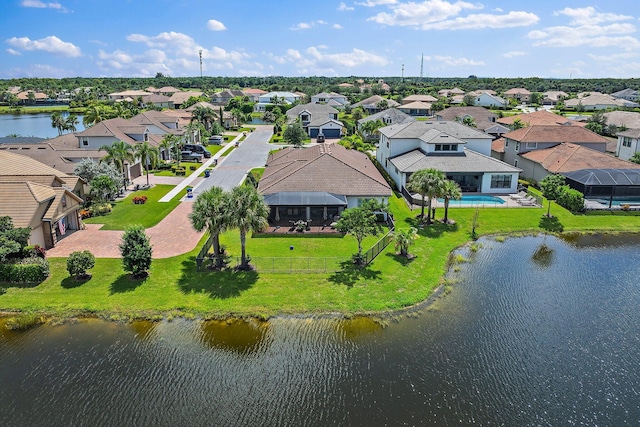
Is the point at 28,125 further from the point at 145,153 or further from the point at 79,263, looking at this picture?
the point at 79,263

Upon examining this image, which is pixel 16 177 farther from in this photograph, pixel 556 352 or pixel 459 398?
pixel 556 352

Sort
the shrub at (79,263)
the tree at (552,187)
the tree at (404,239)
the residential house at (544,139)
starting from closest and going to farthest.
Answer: the shrub at (79,263) → the tree at (404,239) → the tree at (552,187) → the residential house at (544,139)

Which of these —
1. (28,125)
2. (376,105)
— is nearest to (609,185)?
(376,105)

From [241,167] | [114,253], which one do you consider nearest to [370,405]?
[114,253]

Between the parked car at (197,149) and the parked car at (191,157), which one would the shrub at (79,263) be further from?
the parked car at (197,149)

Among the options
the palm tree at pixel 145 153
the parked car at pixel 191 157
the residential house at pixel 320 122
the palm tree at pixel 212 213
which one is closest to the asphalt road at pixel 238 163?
the parked car at pixel 191 157

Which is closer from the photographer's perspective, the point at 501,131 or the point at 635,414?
the point at 635,414
